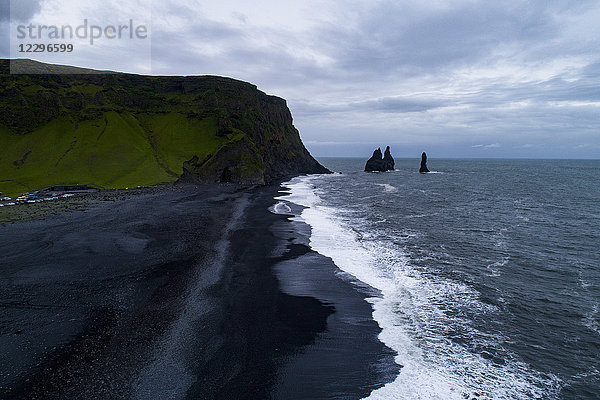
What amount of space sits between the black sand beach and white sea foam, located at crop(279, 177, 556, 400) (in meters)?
0.90

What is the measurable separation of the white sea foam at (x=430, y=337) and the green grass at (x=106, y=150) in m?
71.3

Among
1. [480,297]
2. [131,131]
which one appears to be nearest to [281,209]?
[480,297]

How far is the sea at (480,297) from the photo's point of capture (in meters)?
12.6

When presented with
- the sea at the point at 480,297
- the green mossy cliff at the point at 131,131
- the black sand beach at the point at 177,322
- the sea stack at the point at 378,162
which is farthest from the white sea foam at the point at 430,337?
the sea stack at the point at 378,162

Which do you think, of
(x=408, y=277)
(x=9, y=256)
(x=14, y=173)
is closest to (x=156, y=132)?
(x=14, y=173)

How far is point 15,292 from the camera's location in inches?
741

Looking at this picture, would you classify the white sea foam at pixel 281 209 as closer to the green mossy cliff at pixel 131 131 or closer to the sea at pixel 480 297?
the sea at pixel 480 297

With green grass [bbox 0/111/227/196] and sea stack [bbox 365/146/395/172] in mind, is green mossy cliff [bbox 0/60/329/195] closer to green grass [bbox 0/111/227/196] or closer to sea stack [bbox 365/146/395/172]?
green grass [bbox 0/111/227/196]

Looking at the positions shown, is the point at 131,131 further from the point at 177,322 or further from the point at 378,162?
the point at 378,162

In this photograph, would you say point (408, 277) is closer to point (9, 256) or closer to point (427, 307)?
point (427, 307)

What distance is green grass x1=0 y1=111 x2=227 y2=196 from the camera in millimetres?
79938

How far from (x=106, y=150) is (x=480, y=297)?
103289 mm

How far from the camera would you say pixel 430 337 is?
15.3m

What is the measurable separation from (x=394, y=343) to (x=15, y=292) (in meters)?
21.3
